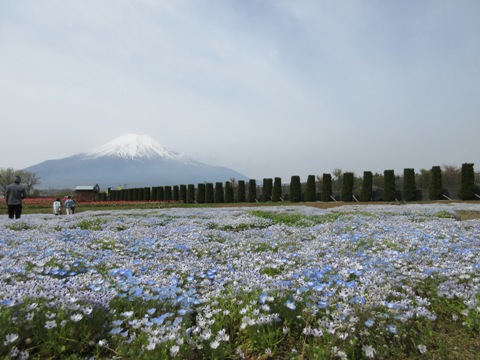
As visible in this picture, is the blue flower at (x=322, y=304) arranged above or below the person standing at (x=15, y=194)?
below

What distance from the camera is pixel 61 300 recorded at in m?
2.84

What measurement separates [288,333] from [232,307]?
1.86 ft

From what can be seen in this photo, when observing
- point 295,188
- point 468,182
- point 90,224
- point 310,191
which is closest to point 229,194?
point 295,188

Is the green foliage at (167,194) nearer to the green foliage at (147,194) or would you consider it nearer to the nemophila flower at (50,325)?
the green foliage at (147,194)

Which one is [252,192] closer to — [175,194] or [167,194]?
[175,194]

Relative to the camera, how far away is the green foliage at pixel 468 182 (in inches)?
1198

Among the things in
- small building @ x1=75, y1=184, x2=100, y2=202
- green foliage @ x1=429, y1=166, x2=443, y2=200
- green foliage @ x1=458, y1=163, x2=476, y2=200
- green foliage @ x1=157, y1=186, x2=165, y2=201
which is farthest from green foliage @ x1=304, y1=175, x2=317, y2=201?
small building @ x1=75, y1=184, x2=100, y2=202

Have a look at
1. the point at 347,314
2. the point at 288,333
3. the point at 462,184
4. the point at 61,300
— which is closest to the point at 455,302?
the point at 347,314

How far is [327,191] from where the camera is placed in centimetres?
3800

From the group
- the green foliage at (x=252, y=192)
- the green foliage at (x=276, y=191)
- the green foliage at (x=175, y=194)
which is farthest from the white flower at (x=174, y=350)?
the green foliage at (x=175, y=194)

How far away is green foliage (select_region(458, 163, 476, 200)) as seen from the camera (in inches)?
1198

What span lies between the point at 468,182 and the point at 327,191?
43.7 feet

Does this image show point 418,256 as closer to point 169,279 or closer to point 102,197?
point 169,279

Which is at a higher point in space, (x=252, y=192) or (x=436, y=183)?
(x=436, y=183)
